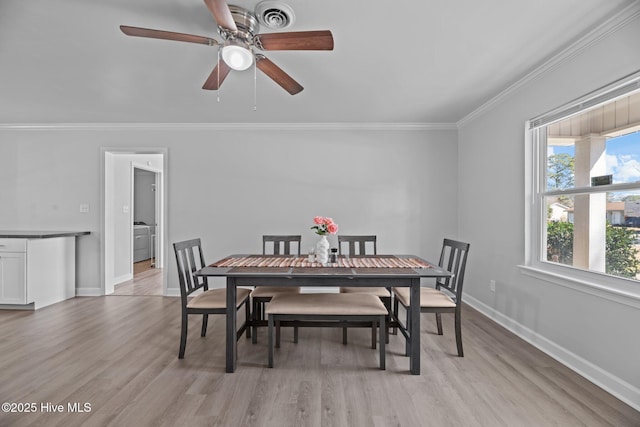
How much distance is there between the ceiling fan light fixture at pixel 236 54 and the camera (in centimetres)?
182

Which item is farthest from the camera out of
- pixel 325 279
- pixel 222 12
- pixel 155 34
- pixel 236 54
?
pixel 325 279

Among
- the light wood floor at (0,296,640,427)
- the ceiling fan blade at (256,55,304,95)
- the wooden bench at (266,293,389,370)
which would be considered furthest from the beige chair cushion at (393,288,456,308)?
the ceiling fan blade at (256,55,304,95)

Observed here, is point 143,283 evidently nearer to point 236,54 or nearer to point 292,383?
point 292,383

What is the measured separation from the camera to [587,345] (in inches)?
86.3

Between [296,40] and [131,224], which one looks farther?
[131,224]

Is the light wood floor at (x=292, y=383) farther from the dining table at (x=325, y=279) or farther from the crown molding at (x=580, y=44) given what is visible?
the crown molding at (x=580, y=44)

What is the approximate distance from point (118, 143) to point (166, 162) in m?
0.72

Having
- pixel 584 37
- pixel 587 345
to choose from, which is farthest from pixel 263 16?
pixel 587 345

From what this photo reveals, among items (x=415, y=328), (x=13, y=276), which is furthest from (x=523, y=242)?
(x=13, y=276)

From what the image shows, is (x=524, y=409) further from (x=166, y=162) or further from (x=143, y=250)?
(x=143, y=250)

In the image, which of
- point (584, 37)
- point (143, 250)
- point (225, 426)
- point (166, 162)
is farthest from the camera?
point (143, 250)

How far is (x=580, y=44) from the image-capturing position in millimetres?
2186

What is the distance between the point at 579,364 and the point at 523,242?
105cm

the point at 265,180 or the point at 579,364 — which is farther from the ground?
the point at 265,180
